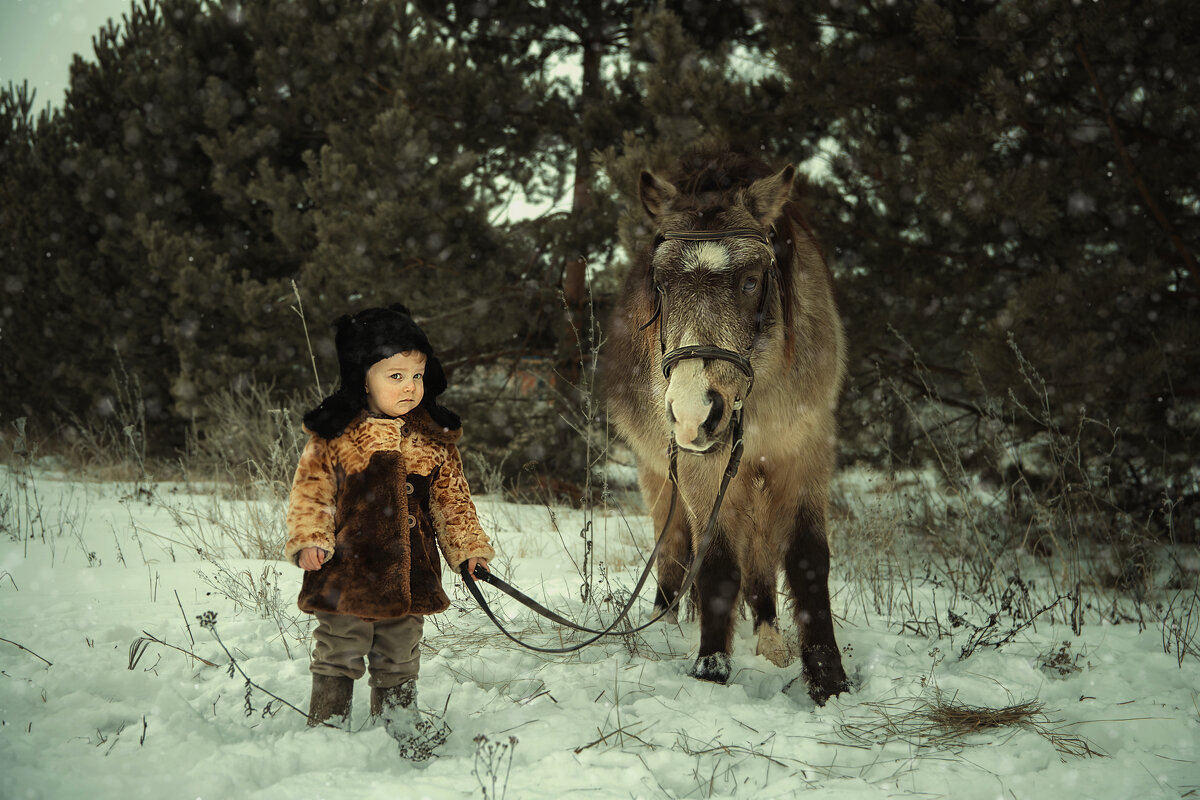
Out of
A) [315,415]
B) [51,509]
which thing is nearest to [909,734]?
[315,415]

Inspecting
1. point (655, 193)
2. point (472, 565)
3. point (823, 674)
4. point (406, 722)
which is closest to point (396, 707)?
point (406, 722)

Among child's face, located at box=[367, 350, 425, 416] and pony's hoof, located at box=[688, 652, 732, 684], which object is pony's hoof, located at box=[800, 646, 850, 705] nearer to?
pony's hoof, located at box=[688, 652, 732, 684]

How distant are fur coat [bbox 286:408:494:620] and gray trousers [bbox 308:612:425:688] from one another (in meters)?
0.09

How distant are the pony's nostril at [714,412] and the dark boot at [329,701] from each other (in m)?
1.37

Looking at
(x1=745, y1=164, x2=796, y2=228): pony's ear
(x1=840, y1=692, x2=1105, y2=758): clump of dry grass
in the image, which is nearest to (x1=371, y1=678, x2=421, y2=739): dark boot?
(x1=840, y1=692, x2=1105, y2=758): clump of dry grass

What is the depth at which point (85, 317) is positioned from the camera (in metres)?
11.2

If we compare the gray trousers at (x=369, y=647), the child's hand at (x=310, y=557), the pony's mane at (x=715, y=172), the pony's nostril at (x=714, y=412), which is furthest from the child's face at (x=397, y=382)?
the pony's mane at (x=715, y=172)

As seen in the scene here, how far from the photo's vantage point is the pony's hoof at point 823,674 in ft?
9.27

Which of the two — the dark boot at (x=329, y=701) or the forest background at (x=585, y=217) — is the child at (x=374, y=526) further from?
the forest background at (x=585, y=217)

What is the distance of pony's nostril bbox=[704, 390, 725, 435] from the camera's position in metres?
2.28

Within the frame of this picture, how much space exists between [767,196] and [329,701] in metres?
2.33

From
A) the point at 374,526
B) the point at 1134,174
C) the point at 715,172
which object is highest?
the point at 1134,174

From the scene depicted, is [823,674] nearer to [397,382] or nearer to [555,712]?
[555,712]

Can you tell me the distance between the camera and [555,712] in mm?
2480
